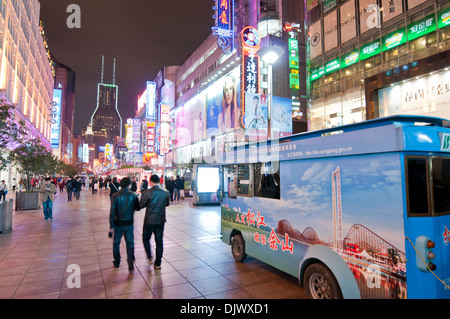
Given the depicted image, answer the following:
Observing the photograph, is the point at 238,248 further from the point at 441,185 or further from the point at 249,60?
the point at 249,60

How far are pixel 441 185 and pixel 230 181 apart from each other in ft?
14.1

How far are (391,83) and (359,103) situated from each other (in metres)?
4.44

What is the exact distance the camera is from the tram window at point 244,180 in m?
5.95

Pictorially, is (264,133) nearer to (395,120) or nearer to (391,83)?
(395,120)

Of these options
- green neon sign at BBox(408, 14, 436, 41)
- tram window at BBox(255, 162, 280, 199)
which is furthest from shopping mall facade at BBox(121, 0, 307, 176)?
green neon sign at BBox(408, 14, 436, 41)

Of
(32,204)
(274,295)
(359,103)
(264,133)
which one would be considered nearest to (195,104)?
(359,103)

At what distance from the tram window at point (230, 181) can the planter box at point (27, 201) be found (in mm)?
14906

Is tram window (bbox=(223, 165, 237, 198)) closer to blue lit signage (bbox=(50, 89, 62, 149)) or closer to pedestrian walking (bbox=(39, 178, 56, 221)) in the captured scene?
pedestrian walking (bbox=(39, 178, 56, 221))

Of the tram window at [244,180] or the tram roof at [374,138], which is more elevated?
the tram roof at [374,138]

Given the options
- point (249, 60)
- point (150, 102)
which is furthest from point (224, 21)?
point (150, 102)

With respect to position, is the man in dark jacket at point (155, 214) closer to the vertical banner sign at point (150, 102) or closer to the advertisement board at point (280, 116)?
the advertisement board at point (280, 116)

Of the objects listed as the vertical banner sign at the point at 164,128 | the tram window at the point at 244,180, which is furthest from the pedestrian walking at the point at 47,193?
the vertical banner sign at the point at 164,128

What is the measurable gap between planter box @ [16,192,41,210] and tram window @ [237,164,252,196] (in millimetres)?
15636
